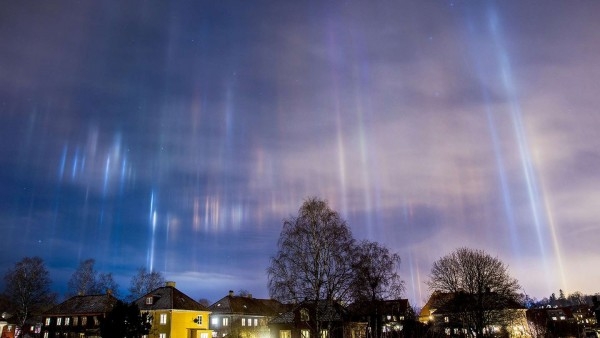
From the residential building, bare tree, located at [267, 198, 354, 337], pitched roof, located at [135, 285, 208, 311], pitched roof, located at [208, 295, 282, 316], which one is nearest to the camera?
bare tree, located at [267, 198, 354, 337]

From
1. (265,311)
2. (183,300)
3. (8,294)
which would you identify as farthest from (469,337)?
(8,294)

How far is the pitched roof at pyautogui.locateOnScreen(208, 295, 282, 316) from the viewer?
97375mm

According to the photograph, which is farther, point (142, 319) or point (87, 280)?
point (87, 280)

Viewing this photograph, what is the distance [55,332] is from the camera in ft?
263

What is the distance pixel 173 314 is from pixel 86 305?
2147cm

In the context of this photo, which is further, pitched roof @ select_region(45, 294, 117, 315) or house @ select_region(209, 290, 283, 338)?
house @ select_region(209, 290, 283, 338)

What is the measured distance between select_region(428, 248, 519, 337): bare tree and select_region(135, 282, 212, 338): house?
42.5 meters

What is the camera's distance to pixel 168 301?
74.8 meters

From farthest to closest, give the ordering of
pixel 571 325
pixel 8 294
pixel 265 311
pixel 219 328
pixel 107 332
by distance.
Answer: pixel 265 311 < pixel 219 328 < pixel 8 294 < pixel 571 325 < pixel 107 332

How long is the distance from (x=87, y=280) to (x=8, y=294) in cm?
2015

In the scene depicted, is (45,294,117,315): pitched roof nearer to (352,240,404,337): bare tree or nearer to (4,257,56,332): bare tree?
(4,257,56,332): bare tree

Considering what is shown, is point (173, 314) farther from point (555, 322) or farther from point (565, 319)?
point (565, 319)

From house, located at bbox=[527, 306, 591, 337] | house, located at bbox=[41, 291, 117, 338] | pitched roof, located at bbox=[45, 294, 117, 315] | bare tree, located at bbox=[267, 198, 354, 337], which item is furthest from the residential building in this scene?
house, located at bbox=[41, 291, 117, 338]

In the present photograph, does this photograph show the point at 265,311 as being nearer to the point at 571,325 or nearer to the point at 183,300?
the point at 183,300
